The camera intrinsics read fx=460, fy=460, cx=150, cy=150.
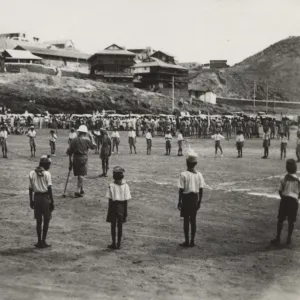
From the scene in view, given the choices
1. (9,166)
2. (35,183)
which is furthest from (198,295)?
(9,166)

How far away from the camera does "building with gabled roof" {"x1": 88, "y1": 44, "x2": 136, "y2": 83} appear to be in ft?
253

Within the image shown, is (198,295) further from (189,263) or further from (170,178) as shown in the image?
(170,178)

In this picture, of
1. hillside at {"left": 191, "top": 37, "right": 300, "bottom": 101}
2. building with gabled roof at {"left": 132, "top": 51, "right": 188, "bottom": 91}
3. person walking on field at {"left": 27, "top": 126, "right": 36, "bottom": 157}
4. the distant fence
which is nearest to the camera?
person walking on field at {"left": 27, "top": 126, "right": 36, "bottom": 157}

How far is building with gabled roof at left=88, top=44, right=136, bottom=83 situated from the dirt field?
209ft

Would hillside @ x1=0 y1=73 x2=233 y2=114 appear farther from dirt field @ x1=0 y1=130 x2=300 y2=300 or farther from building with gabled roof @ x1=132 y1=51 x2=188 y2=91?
dirt field @ x1=0 y1=130 x2=300 y2=300

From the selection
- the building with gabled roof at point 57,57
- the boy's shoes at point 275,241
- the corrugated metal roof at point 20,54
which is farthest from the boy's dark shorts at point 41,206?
the building with gabled roof at point 57,57

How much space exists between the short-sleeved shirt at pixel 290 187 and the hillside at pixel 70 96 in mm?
50521

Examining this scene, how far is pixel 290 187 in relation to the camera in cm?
846

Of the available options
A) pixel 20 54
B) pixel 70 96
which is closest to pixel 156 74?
pixel 70 96

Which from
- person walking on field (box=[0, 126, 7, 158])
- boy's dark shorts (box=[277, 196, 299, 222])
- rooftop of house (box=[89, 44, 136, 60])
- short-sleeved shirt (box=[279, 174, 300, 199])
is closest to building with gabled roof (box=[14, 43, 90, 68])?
rooftop of house (box=[89, 44, 136, 60])

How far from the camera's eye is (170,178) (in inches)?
641

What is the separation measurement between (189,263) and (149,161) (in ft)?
46.7

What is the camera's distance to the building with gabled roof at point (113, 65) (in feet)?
253

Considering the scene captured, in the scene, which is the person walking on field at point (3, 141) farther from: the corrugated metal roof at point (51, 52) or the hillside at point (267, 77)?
the hillside at point (267, 77)
